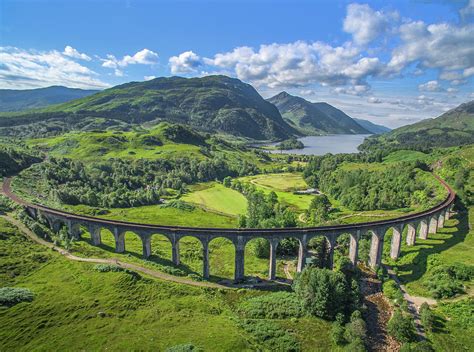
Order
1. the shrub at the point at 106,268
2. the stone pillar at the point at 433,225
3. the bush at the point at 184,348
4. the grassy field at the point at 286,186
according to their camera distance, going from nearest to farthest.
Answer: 1. the bush at the point at 184,348
2. the shrub at the point at 106,268
3. the stone pillar at the point at 433,225
4. the grassy field at the point at 286,186

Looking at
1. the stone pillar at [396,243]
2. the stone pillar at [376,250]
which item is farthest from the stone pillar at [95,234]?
the stone pillar at [396,243]

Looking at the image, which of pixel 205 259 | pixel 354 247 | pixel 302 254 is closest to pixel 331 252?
pixel 354 247

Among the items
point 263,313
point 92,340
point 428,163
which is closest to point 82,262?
point 92,340

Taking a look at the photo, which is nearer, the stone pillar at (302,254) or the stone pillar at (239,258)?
the stone pillar at (239,258)

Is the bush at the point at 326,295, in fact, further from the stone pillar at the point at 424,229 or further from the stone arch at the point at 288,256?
the stone pillar at the point at 424,229

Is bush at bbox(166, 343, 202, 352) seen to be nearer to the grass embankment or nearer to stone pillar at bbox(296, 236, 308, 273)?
the grass embankment

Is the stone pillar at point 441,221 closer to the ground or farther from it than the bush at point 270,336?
farther from it

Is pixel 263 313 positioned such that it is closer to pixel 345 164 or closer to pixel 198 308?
pixel 198 308
